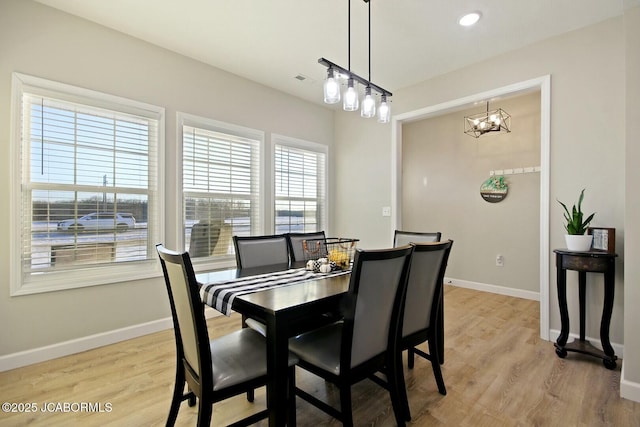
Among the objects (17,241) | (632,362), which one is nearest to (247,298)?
(17,241)

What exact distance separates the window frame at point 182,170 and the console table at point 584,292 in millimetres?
3051

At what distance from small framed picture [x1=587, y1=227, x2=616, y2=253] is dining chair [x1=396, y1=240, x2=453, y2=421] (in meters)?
1.52

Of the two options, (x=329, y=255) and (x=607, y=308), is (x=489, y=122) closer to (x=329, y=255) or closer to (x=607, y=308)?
(x=607, y=308)

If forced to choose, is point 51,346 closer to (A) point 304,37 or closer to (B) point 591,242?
(A) point 304,37

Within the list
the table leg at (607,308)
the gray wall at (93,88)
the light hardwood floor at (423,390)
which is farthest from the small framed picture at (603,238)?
the gray wall at (93,88)

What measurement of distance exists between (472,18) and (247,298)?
2758mm

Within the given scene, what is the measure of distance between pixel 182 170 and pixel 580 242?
364 cm

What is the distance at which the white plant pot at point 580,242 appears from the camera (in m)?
2.42

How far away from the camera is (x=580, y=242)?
7.98ft

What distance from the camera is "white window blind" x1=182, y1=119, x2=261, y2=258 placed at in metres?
3.29

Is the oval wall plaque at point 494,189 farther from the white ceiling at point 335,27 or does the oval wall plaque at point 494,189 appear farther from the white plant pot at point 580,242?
the white plant pot at point 580,242

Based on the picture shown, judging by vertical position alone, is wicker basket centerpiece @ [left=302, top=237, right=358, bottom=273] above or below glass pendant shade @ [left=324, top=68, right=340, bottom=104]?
below

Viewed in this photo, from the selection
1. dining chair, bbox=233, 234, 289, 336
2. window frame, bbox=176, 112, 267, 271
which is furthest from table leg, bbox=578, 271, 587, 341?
window frame, bbox=176, 112, 267, 271

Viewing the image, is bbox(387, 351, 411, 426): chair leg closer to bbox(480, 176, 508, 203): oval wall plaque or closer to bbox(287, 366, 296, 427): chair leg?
bbox(287, 366, 296, 427): chair leg
